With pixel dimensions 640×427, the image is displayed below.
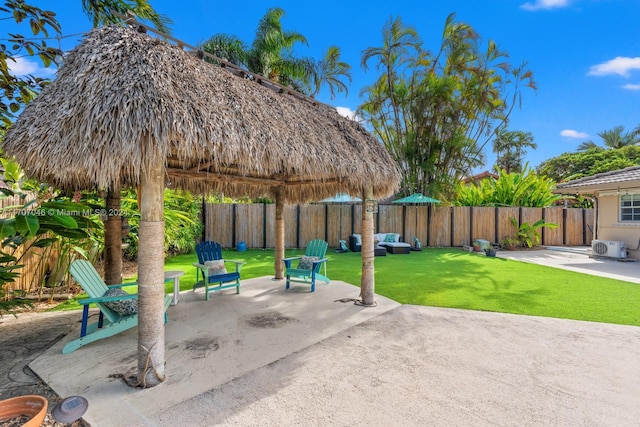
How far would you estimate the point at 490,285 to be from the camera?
6516 mm

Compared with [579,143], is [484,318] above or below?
below

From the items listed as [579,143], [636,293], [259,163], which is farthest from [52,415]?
[579,143]

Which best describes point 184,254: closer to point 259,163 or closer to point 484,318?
point 259,163

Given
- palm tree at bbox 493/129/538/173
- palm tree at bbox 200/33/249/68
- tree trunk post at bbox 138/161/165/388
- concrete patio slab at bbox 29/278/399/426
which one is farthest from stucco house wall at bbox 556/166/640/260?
palm tree at bbox 493/129/538/173

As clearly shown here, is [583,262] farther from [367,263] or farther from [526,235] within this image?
[367,263]

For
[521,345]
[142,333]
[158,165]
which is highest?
[158,165]

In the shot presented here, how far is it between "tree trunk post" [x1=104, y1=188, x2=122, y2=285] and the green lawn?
1.49 metres

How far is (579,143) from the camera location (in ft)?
97.6

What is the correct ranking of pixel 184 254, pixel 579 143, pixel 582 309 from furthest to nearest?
pixel 579 143
pixel 184 254
pixel 582 309

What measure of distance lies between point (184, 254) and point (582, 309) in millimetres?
11037

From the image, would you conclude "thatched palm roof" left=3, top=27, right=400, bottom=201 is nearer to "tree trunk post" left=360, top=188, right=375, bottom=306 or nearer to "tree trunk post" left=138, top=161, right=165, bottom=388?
"tree trunk post" left=138, top=161, right=165, bottom=388

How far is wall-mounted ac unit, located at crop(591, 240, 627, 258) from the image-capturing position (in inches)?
389

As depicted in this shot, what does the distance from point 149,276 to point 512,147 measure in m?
33.9

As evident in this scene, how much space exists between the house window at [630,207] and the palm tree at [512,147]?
16.9 m
